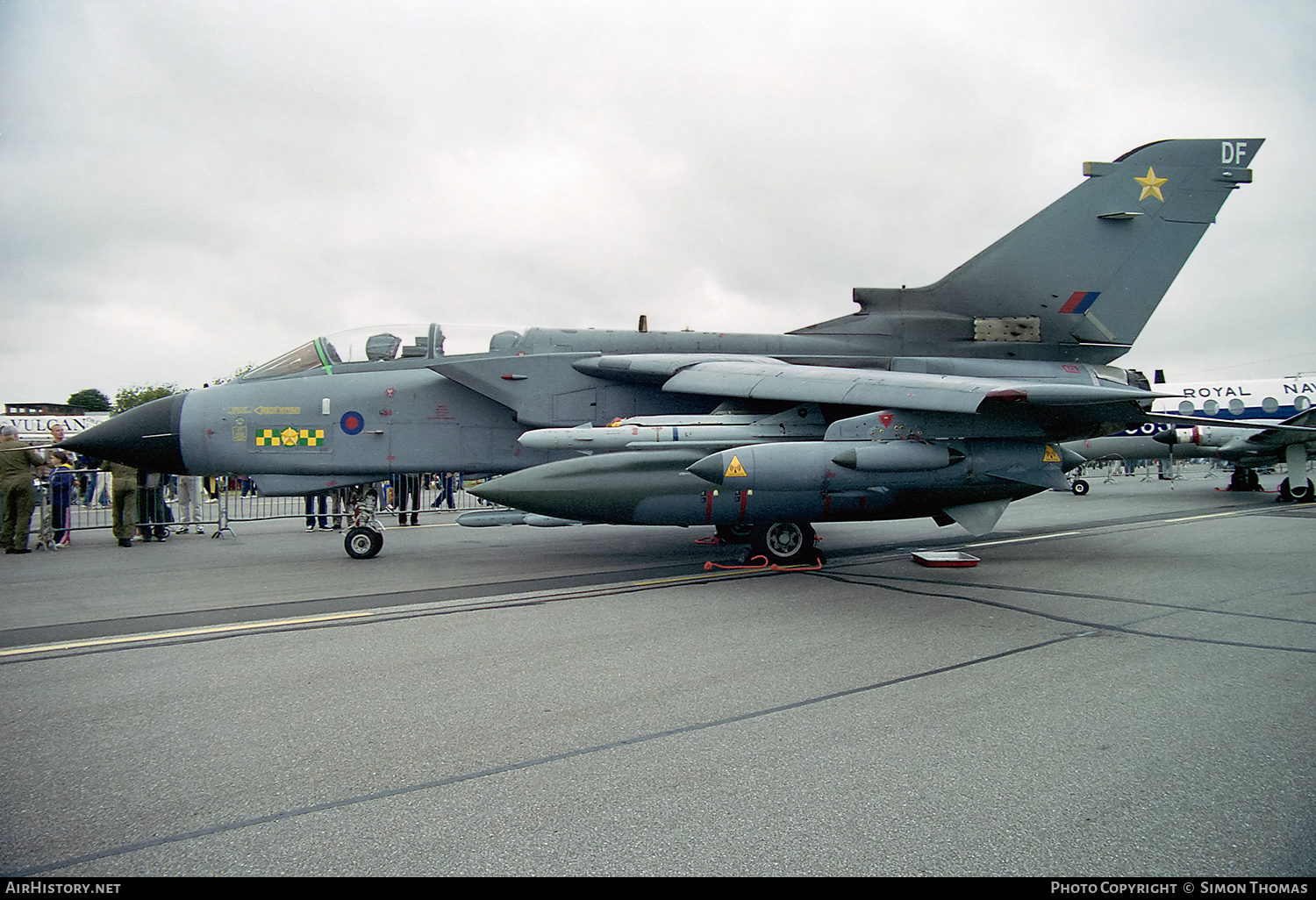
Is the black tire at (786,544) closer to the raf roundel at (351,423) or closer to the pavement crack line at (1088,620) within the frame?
the pavement crack line at (1088,620)

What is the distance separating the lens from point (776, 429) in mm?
8148

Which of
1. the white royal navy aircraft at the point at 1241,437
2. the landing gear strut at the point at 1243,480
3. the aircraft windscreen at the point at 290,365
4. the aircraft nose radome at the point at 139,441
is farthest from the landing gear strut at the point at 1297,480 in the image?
the aircraft nose radome at the point at 139,441

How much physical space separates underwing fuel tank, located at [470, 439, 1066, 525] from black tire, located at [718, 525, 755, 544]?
2427mm

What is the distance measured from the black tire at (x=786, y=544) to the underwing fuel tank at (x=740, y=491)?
28.5 inches

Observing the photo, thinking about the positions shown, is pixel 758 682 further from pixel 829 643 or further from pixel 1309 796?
pixel 1309 796

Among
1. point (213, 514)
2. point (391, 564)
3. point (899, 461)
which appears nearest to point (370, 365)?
point (391, 564)

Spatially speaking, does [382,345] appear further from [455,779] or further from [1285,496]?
[1285,496]

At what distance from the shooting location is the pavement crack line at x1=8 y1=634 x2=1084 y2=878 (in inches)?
91.1

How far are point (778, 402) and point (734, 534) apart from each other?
234cm

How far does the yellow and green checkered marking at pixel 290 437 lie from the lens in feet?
28.4

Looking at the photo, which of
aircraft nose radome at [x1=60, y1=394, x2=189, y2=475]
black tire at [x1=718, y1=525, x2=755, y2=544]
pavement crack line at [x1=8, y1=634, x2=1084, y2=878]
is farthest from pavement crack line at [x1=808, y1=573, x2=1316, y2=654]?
aircraft nose radome at [x1=60, y1=394, x2=189, y2=475]

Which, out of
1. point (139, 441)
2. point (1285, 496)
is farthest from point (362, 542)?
point (1285, 496)

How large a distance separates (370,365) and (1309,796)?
361 inches

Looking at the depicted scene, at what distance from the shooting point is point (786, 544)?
840cm
